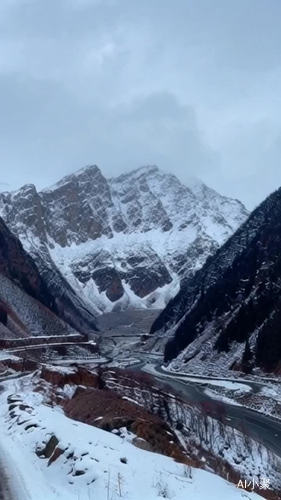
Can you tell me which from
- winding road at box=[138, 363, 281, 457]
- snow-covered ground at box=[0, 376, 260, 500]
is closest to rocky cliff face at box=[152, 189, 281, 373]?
winding road at box=[138, 363, 281, 457]

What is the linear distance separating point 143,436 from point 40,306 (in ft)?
563

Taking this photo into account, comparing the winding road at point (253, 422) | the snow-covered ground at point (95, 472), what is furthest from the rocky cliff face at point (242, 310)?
the snow-covered ground at point (95, 472)

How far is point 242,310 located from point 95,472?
11168 centimetres

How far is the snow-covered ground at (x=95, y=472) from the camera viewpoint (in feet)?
55.2

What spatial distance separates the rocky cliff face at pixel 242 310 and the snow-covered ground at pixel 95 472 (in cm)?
8064

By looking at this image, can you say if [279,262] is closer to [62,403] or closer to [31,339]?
[31,339]

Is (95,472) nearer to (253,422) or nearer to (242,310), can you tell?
(253,422)

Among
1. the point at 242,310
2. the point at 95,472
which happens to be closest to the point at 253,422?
the point at 95,472

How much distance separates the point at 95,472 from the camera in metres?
18.0

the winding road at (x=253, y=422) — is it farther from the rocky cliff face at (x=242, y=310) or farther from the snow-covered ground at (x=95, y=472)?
the snow-covered ground at (x=95, y=472)

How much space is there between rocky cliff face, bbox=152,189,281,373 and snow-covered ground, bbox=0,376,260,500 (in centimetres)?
8064

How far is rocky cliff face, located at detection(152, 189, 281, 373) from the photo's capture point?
362 feet

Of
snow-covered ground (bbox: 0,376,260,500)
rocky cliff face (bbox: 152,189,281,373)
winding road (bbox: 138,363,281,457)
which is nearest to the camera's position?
snow-covered ground (bbox: 0,376,260,500)

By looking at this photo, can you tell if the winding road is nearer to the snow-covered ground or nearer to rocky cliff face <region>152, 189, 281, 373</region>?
rocky cliff face <region>152, 189, 281, 373</region>
